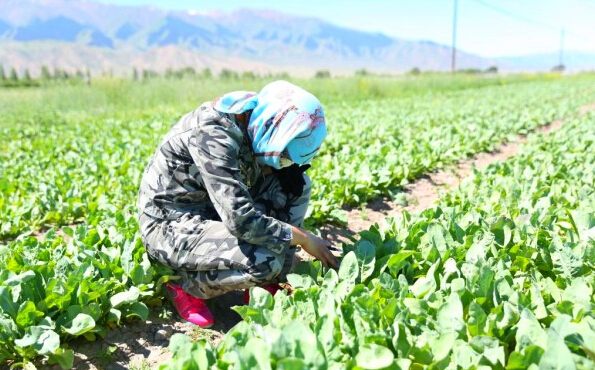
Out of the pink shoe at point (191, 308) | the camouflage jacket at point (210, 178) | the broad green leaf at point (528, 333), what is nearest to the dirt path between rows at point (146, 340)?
the pink shoe at point (191, 308)

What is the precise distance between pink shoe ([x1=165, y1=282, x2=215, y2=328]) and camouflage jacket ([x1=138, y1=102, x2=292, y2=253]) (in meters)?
0.44

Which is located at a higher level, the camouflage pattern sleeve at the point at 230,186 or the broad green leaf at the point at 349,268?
the camouflage pattern sleeve at the point at 230,186

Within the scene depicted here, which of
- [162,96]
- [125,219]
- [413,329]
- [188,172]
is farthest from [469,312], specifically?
[162,96]

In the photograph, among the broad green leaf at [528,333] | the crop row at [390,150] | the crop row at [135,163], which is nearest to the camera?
the broad green leaf at [528,333]

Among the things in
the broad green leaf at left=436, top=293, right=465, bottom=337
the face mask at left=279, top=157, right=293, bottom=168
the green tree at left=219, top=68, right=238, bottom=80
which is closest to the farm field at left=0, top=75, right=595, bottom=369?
the broad green leaf at left=436, top=293, right=465, bottom=337

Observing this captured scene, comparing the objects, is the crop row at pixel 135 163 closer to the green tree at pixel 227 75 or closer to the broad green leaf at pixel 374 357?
the broad green leaf at pixel 374 357

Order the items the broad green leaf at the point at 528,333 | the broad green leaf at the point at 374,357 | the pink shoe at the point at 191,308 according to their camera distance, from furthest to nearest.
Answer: the pink shoe at the point at 191,308 < the broad green leaf at the point at 528,333 < the broad green leaf at the point at 374,357

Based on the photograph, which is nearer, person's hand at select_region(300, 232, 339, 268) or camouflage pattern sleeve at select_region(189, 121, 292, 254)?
camouflage pattern sleeve at select_region(189, 121, 292, 254)

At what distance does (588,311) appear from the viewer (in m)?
2.00

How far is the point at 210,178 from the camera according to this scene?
2.48 m

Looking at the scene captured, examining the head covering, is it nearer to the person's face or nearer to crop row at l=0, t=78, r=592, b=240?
the person's face

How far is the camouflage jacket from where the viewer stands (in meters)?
2.47

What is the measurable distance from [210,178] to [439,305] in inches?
47.5

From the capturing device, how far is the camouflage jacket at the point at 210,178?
2467mm
